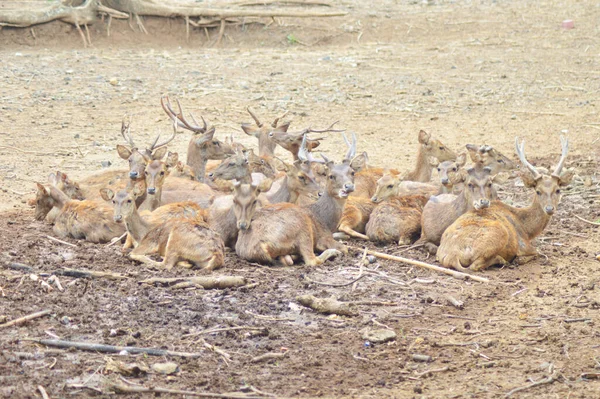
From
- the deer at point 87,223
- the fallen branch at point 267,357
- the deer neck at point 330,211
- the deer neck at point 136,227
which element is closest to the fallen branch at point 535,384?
the fallen branch at point 267,357

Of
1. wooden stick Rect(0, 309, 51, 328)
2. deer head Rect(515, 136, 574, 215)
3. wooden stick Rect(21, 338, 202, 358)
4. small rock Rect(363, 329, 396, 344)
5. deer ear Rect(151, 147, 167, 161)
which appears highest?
deer head Rect(515, 136, 574, 215)

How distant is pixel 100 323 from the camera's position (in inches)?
284

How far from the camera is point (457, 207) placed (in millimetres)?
9695

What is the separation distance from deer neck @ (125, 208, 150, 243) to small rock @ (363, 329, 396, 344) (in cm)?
281

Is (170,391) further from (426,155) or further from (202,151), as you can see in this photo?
(426,155)

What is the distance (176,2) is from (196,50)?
7.79 ft

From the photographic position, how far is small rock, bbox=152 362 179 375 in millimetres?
6453

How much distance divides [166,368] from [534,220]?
4420 mm

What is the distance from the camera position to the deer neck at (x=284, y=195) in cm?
1051

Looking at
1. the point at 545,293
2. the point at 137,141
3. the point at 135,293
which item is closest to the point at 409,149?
the point at 137,141

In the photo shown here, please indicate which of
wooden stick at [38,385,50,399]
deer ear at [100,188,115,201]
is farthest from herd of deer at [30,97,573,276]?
wooden stick at [38,385,50,399]

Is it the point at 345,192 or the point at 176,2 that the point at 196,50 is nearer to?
the point at 176,2

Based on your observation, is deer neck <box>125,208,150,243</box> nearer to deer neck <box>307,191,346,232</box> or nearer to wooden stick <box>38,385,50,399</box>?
deer neck <box>307,191,346,232</box>

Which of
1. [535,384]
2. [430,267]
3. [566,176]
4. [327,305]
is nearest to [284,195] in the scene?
[430,267]
